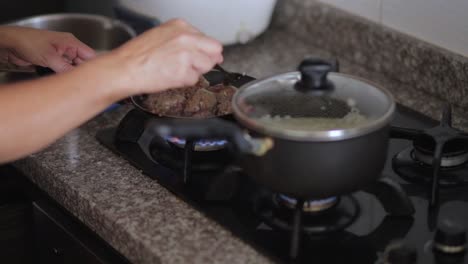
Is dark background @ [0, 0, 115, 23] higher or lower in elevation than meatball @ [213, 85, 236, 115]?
lower

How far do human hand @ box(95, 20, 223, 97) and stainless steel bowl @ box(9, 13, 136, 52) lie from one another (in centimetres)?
62

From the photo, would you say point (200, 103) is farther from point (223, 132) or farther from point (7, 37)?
point (7, 37)

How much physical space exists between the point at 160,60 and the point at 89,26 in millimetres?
729

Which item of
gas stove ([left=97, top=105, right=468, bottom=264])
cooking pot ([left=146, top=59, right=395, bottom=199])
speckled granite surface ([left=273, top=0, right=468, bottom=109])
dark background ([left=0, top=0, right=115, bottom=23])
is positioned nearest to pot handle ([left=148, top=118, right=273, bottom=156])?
cooking pot ([left=146, top=59, right=395, bottom=199])

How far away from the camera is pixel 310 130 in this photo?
3.07 ft

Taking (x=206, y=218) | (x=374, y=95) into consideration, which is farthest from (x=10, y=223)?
(x=374, y=95)

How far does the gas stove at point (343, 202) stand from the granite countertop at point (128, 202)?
0.02 m

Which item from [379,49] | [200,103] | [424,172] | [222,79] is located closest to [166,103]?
[200,103]

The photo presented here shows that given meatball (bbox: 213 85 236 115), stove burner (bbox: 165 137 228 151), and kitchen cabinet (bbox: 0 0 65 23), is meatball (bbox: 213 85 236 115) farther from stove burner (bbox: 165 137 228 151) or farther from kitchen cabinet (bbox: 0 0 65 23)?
kitchen cabinet (bbox: 0 0 65 23)

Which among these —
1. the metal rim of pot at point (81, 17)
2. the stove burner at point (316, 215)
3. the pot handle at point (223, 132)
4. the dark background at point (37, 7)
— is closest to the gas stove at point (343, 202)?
the stove burner at point (316, 215)

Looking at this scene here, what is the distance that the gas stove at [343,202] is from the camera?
3.23ft

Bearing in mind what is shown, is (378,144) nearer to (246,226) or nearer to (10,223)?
(246,226)

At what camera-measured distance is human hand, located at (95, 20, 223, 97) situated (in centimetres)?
99

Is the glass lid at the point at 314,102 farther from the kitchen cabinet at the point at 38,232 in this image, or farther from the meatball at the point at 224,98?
the kitchen cabinet at the point at 38,232
